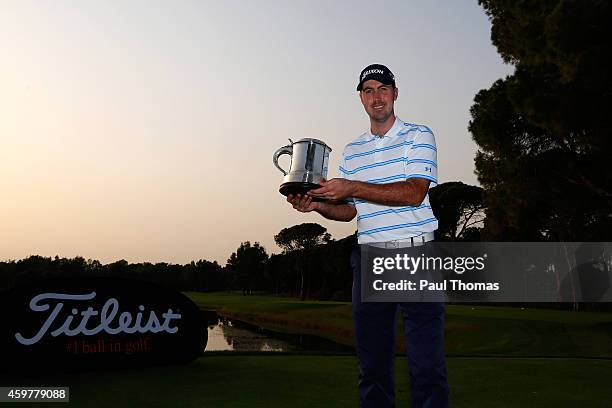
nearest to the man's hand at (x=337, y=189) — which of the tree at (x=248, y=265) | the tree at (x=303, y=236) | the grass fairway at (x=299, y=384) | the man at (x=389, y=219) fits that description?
the man at (x=389, y=219)

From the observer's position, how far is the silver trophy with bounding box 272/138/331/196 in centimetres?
338

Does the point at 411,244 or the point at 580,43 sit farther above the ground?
the point at 580,43

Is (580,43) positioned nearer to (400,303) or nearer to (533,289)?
(400,303)

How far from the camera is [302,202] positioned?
12.0 feet

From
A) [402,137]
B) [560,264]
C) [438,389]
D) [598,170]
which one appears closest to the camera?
[438,389]

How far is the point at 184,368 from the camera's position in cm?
823

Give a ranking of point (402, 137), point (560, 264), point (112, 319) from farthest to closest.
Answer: point (560, 264)
point (112, 319)
point (402, 137)

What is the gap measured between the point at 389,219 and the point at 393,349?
0.74 m

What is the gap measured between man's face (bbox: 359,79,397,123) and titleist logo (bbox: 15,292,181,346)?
5.75 metres

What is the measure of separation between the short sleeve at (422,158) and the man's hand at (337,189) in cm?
43

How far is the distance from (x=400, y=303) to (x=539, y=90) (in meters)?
20.7

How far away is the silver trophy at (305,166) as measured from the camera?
3385mm

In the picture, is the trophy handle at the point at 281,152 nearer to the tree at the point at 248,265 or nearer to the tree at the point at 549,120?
the tree at the point at 549,120

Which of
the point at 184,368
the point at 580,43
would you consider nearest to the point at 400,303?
the point at 184,368
